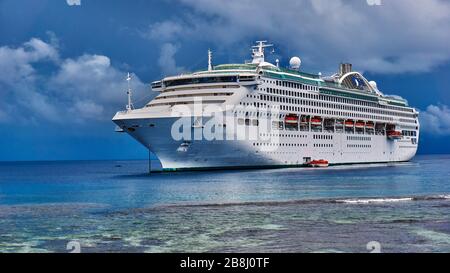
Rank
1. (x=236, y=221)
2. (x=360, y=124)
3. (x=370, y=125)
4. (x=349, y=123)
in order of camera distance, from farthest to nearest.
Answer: (x=370, y=125) < (x=360, y=124) < (x=349, y=123) < (x=236, y=221)

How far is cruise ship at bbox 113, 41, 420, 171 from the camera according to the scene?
180ft

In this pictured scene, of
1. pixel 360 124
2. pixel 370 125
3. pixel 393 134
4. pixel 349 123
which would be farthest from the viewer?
pixel 393 134

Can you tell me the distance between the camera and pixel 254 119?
61.1 meters

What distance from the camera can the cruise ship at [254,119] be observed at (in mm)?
54844

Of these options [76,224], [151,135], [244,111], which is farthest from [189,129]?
[76,224]

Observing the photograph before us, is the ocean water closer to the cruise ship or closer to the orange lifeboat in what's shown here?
the cruise ship

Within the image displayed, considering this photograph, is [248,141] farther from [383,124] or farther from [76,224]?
[383,124]

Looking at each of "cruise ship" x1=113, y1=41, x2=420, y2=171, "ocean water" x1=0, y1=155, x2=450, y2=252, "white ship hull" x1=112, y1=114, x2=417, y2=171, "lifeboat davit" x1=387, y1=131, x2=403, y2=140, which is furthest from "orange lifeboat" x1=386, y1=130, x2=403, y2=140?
"ocean water" x1=0, y1=155, x2=450, y2=252

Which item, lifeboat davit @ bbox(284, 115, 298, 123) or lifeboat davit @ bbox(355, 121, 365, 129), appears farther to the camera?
lifeboat davit @ bbox(355, 121, 365, 129)

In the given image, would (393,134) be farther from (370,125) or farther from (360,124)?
(360,124)

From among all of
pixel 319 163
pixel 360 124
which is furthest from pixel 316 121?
pixel 360 124

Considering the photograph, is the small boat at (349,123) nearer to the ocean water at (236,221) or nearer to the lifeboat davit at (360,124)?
the lifeboat davit at (360,124)

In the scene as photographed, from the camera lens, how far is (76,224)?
24.8m

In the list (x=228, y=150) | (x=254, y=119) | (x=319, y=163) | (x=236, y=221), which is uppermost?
(x=254, y=119)
